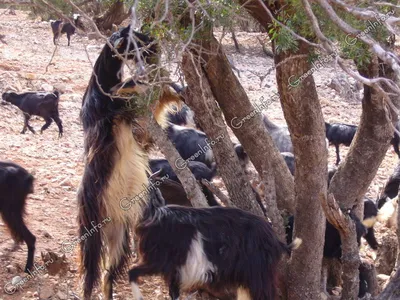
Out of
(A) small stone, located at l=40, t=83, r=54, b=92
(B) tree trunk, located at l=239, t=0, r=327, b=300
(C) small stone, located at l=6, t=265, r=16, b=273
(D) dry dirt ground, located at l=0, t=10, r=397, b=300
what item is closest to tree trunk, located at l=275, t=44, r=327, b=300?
(B) tree trunk, located at l=239, t=0, r=327, b=300

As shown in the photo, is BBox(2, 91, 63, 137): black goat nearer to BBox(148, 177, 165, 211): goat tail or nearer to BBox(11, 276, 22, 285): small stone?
BBox(11, 276, 22, 285): small stone

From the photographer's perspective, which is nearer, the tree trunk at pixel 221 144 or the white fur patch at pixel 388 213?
the tree trunk at pixel 221 144

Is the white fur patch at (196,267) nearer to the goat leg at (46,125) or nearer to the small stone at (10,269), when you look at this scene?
the small stone at (10,269)

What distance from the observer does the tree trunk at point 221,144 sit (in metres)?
4.79

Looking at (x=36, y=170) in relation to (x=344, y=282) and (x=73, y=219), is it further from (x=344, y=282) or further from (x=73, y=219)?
(x=344, y=282)

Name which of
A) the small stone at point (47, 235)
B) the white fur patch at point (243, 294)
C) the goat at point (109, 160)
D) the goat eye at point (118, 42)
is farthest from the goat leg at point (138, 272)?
the small stone at point (47, 235)

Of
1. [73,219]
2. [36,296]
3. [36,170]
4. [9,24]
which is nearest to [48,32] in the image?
[9,24]

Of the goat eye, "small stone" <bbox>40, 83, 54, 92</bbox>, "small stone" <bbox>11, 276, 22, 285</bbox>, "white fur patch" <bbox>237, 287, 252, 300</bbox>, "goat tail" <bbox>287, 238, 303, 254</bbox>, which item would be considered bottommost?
"small stone" <bbox>40, 83, 54, 92</bbox>

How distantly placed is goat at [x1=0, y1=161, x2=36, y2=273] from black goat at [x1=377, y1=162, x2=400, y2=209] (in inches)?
186

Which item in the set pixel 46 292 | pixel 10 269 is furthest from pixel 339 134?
pixel 46 292

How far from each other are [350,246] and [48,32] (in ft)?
69.5

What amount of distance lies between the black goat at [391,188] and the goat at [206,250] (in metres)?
4.38

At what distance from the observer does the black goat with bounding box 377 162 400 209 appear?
834 centimetres

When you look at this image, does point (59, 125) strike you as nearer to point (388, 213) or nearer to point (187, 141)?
point (187, 141)
